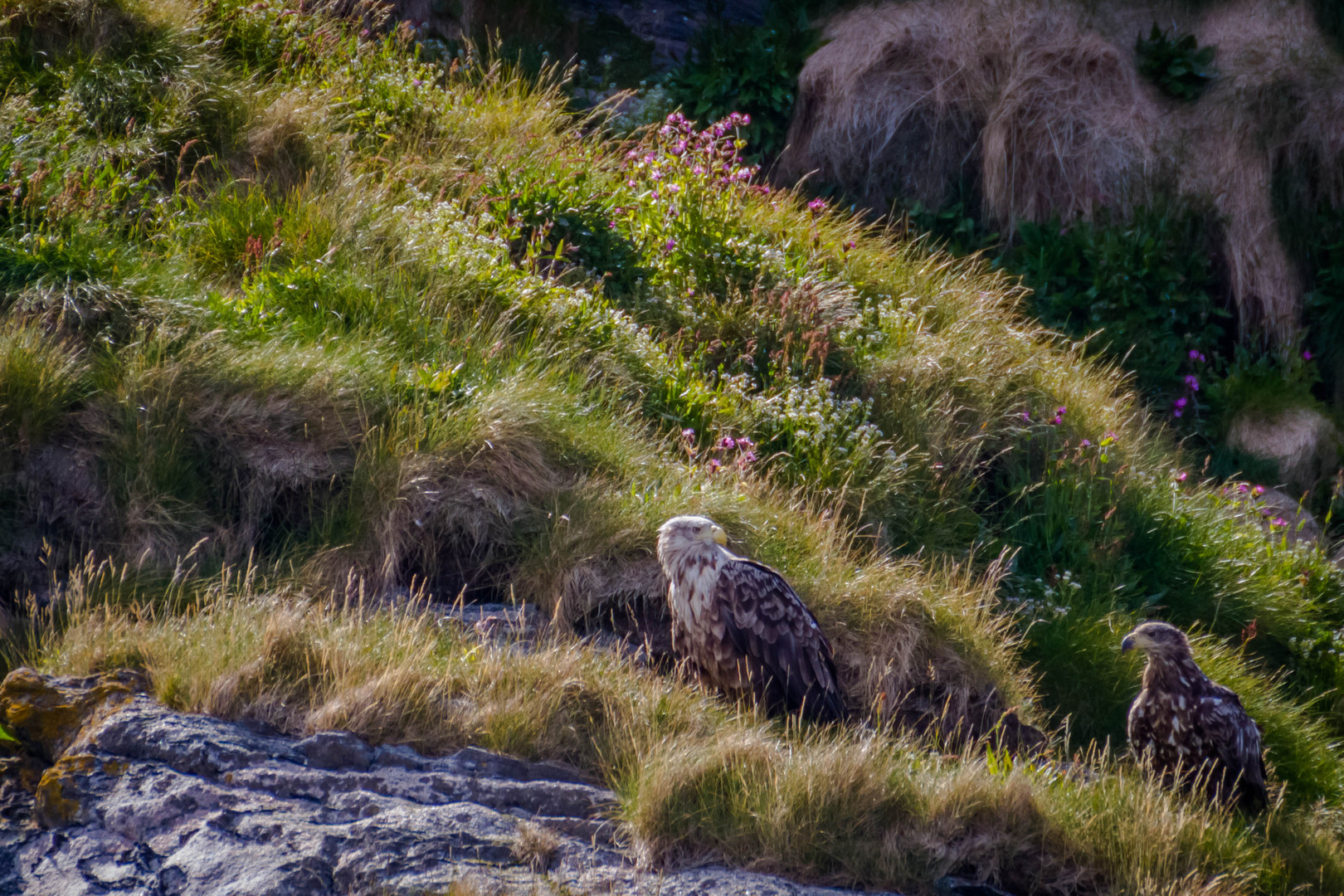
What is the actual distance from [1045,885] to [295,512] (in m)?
4.22

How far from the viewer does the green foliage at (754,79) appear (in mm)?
11047

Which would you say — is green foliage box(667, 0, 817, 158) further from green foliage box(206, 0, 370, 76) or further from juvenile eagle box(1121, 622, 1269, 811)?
juvenile eagle box(1121, 622, 1269, 811)

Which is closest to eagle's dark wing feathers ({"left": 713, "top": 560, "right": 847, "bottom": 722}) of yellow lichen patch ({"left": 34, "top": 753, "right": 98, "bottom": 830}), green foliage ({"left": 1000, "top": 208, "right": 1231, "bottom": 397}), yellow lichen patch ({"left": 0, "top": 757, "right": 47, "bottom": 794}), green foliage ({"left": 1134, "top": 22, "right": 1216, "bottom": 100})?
yellow lichen patch ({"left": 34, "top": 753, "right": 98, "bottom": 830})

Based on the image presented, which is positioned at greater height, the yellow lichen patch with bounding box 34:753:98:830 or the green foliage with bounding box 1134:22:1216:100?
the green foliage with bounding box 1134:22:1216:100

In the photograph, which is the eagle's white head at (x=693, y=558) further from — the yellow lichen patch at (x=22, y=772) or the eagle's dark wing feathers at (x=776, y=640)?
the yellow lichen patch at (x=22, y=772)

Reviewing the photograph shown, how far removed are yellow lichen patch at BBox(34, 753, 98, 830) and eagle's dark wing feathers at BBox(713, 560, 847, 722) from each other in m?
2.84

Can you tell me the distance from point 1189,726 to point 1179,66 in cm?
777

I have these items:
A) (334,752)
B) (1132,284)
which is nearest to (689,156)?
(1132,284)

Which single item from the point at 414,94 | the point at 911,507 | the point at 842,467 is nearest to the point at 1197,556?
the point at 911,507

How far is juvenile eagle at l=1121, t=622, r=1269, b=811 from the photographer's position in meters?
5.72

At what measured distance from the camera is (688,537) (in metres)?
5.50

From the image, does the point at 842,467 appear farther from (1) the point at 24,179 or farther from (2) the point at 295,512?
(1) the point at 24,179

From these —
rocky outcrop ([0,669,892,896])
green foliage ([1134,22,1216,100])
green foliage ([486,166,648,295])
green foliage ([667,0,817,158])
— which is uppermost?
green foliage ([1134,22,1216,100])

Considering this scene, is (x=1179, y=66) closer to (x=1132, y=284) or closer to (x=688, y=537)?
(x=1132, y=284)
